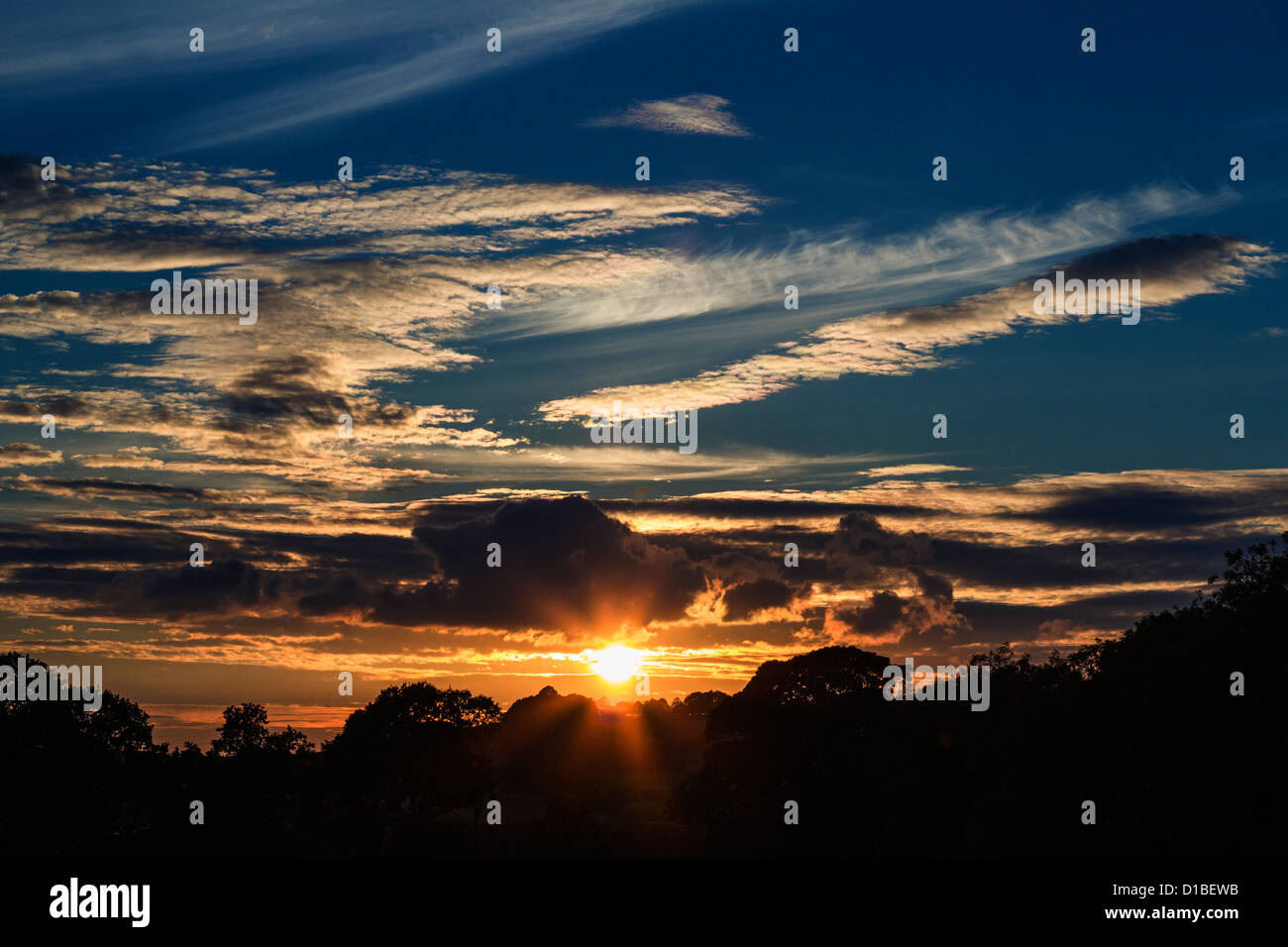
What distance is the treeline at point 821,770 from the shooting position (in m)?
59.6

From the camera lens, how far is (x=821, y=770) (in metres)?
89.3

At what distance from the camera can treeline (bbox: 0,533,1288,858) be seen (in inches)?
2347

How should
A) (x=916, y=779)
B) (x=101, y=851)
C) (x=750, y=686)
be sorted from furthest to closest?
(x=750, y=686)
(x=916, y=779)
(x=101, y=851)
